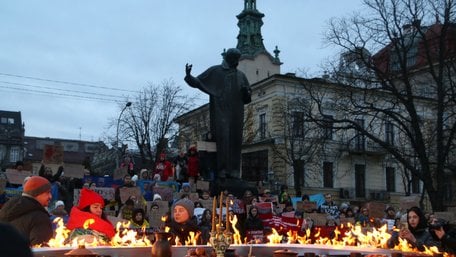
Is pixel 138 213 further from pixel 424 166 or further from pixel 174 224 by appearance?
pixel 424 166

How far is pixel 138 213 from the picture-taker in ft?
32.0

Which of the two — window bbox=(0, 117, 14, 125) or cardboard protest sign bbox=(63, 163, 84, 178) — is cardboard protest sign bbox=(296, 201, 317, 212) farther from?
window bbox=(0, 117, 14, 125)

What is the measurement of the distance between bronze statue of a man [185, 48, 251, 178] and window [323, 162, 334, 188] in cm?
3364

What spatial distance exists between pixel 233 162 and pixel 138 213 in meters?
5.59

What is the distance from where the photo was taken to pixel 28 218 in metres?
5.06

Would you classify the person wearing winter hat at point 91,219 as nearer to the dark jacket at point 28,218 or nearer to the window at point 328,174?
the dark jacket at point 28,218

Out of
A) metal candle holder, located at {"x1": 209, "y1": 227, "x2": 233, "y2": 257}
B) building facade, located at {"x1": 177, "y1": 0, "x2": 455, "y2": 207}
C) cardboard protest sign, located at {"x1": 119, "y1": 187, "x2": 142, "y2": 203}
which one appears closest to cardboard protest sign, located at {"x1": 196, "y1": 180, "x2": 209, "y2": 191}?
cardboard protest sign, located at {"x1": 119, "y1": 187, "x2": 142, "y2": 203}

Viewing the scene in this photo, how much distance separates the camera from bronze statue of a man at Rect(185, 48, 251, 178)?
48.3 feet

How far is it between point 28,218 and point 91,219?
1.04 metres

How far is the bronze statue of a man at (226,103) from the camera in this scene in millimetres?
14734

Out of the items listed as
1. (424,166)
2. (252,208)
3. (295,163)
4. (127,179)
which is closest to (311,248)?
(252,208)

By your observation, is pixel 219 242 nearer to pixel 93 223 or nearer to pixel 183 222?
pixel 183 222

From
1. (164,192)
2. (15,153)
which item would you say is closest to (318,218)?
(164,192)

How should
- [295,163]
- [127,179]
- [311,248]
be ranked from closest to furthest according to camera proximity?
[311,248], [127,179], [295,163]
